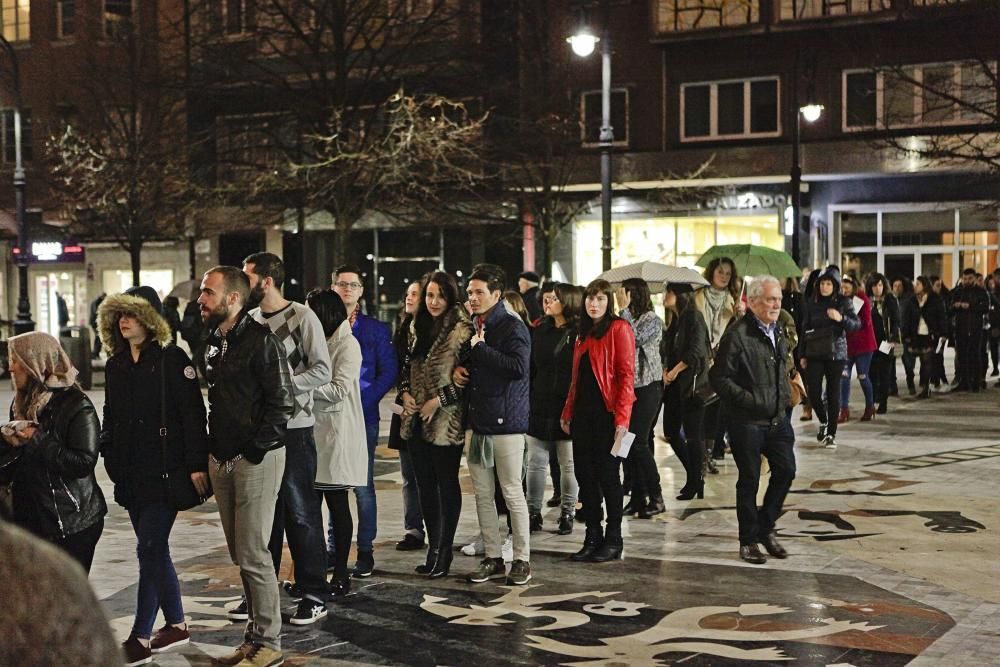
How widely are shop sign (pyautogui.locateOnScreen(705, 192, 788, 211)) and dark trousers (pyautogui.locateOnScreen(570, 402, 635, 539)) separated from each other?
2371 cm

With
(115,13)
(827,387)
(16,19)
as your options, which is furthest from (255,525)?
(16,19)

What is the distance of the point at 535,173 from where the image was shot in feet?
97.6

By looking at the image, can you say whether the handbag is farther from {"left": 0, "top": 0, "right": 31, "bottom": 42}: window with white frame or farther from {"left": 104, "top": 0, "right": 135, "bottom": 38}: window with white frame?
{"left": 0, "top": 0, "right": 31, "bottom": 42}: window with white frame

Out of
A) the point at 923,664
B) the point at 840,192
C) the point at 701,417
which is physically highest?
the point at 840,192

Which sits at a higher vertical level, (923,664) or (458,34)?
(458,34)

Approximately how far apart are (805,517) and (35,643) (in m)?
9.11

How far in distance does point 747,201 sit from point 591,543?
24.2 m

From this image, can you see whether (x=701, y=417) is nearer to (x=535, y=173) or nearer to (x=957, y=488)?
(x=957, y=488)

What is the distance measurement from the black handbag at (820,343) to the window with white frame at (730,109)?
17.8m

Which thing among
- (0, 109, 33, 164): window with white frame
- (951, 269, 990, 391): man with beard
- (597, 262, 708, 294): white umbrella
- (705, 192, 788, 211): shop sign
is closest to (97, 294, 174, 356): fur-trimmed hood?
(597, 262, 708, 294): white umbrella

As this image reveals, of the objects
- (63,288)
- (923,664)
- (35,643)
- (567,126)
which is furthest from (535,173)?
(35,643)

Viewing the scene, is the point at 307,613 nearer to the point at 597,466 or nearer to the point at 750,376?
the point at 597,466

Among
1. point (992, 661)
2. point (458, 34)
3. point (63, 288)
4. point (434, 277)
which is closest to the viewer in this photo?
point (992, 661)

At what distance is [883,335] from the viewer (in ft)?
57.0
